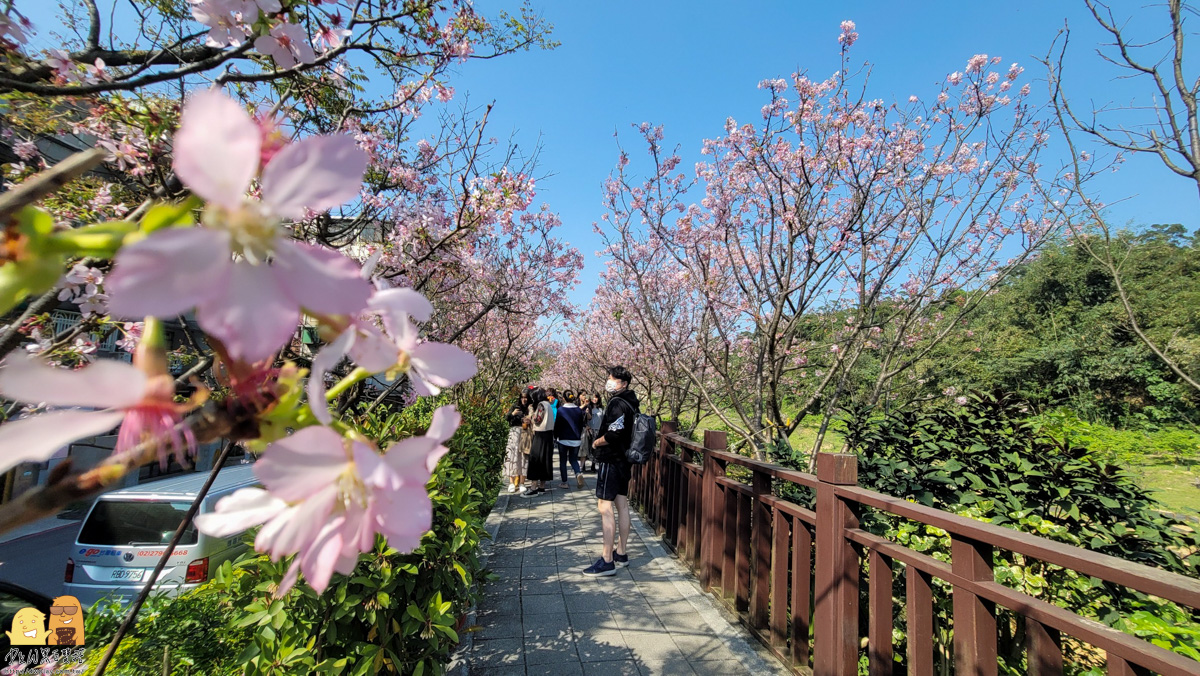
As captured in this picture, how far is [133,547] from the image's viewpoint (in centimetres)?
484

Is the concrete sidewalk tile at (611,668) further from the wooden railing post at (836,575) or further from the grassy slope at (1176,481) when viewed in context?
the grassy slope at (1176,481)

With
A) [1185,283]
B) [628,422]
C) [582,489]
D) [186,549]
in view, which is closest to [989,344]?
[1185,283]

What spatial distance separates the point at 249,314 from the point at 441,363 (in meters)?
0.23

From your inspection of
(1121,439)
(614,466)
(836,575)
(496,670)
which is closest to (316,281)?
(836,575)

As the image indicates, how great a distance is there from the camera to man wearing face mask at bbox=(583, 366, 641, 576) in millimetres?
4539

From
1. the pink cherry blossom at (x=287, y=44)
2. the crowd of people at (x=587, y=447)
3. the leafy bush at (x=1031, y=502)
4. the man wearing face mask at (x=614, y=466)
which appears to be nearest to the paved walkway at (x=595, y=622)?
the man wearing face mask at (x=614, y=466)

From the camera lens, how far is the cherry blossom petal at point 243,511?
512mm

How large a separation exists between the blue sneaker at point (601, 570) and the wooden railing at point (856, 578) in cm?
73

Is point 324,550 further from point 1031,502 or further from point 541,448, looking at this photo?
point 541,448

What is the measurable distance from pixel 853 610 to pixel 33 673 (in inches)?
133

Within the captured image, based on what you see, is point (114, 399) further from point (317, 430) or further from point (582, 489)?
point (582, 489)

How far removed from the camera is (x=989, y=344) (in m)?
20.2

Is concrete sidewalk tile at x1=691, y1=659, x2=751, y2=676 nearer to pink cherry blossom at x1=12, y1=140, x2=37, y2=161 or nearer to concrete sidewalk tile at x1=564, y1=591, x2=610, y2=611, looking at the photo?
concrete sidewalk tile at x1=564, y1=591, x2=610, y2=611

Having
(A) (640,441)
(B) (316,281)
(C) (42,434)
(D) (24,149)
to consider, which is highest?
(D) (24,149)
